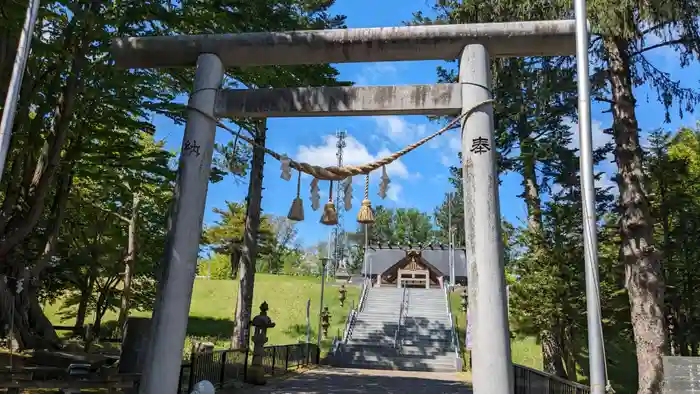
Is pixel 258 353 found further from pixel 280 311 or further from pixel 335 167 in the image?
pixel 280 311

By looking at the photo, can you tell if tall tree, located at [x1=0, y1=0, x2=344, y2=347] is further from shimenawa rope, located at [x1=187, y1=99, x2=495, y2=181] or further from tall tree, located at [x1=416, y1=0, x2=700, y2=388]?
tall tree, located at [x1=416, y1=0, x2=700, y2=388]

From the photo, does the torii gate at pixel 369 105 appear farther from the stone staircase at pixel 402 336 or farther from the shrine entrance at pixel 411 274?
the shrine entrance at pixel 411 274

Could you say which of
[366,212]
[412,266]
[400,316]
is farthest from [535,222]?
[412,266]

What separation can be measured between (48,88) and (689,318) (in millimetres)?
18820

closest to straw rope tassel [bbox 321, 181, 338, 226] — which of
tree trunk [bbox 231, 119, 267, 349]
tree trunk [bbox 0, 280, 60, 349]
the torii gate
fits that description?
the torii gate

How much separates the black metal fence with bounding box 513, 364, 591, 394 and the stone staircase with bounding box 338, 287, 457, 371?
10816 mm

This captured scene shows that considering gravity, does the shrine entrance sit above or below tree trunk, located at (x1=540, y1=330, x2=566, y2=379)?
above

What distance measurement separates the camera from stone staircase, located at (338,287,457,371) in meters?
20.4

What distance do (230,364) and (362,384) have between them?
402 centimetres

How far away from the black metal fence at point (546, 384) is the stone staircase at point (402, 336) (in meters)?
10.8

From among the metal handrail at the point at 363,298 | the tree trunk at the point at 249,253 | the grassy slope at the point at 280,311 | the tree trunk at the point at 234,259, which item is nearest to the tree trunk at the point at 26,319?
the tree trunk at the point at 249,253

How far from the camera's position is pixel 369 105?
19.1ft

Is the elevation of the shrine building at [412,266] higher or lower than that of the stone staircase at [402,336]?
higher

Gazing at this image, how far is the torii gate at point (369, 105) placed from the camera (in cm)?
514
